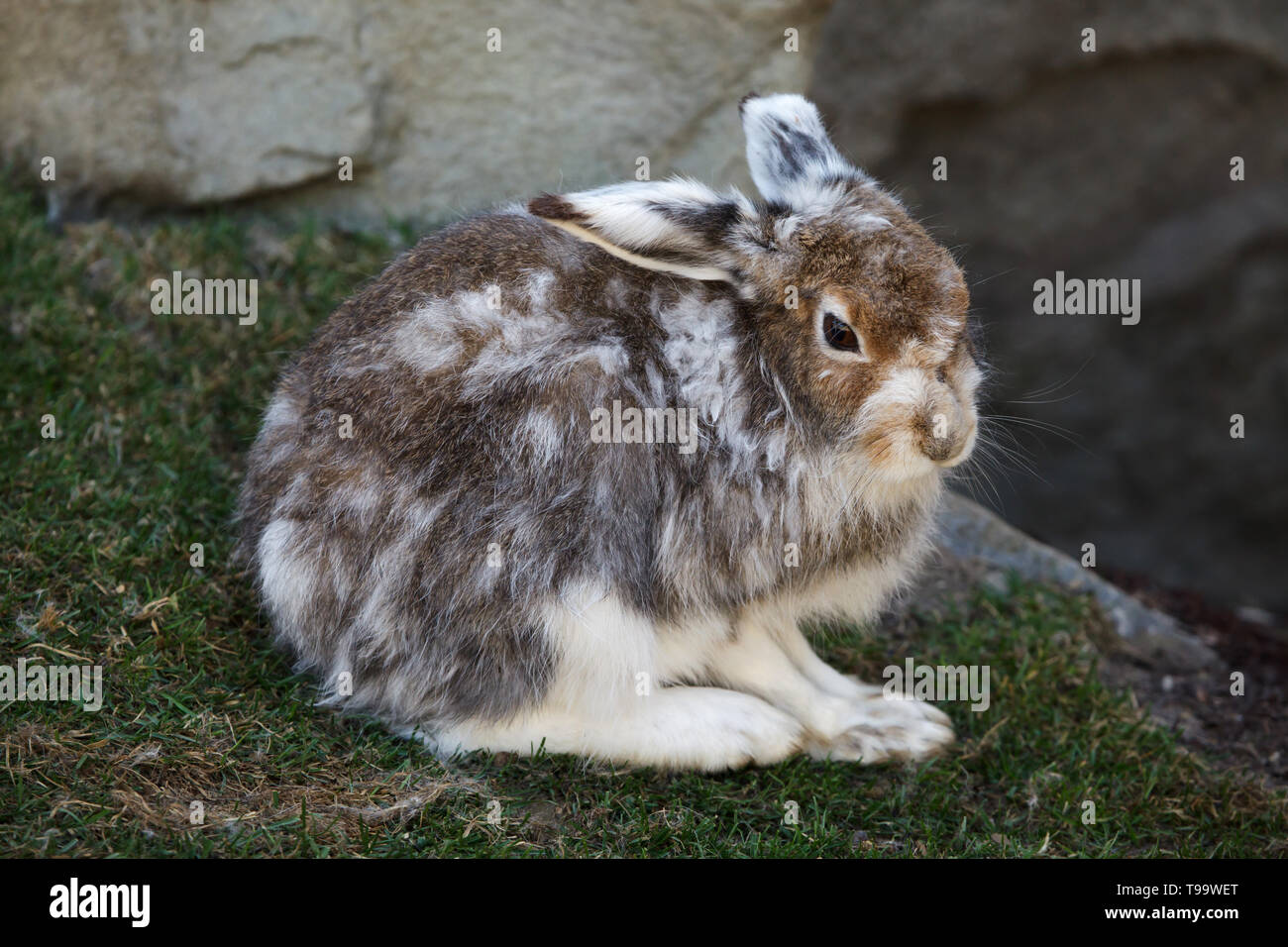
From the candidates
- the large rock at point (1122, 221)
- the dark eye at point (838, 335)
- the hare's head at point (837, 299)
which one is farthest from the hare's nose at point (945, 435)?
the large rock at point (1122, 221)

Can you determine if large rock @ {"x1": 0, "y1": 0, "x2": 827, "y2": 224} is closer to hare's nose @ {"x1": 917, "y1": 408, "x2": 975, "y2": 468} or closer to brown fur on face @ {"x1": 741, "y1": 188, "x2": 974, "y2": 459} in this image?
brown fur on face @ {"x1": 741, "y1": 188, "x2": 974, "y2": 459}

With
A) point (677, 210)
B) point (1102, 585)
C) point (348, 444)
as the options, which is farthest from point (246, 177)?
point (1102, 585)

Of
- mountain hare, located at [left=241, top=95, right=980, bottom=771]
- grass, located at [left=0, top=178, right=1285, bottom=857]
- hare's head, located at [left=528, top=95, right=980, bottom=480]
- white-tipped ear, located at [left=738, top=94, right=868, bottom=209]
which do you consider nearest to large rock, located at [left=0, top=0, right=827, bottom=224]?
grass, located at [left=0, top=178, right=1285, bottom=857]

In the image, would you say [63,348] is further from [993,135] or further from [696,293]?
[993,135]

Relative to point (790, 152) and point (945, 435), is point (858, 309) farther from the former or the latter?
point (790, 152)

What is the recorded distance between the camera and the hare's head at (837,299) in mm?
3854

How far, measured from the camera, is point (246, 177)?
6562 millimetres

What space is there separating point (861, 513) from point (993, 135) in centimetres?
546

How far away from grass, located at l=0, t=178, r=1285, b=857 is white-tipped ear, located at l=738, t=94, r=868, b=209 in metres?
1.88

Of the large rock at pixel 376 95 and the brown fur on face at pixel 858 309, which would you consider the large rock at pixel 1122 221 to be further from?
the brown fur on face at pixel 858 309

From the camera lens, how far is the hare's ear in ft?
12.3

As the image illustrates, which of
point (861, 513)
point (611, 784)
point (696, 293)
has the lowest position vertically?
point (611, 784)

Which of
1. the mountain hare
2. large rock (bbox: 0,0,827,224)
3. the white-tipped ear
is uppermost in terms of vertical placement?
large rock (bbox: 0,0,827,224)

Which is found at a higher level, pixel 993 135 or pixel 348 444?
pixel 993 135
